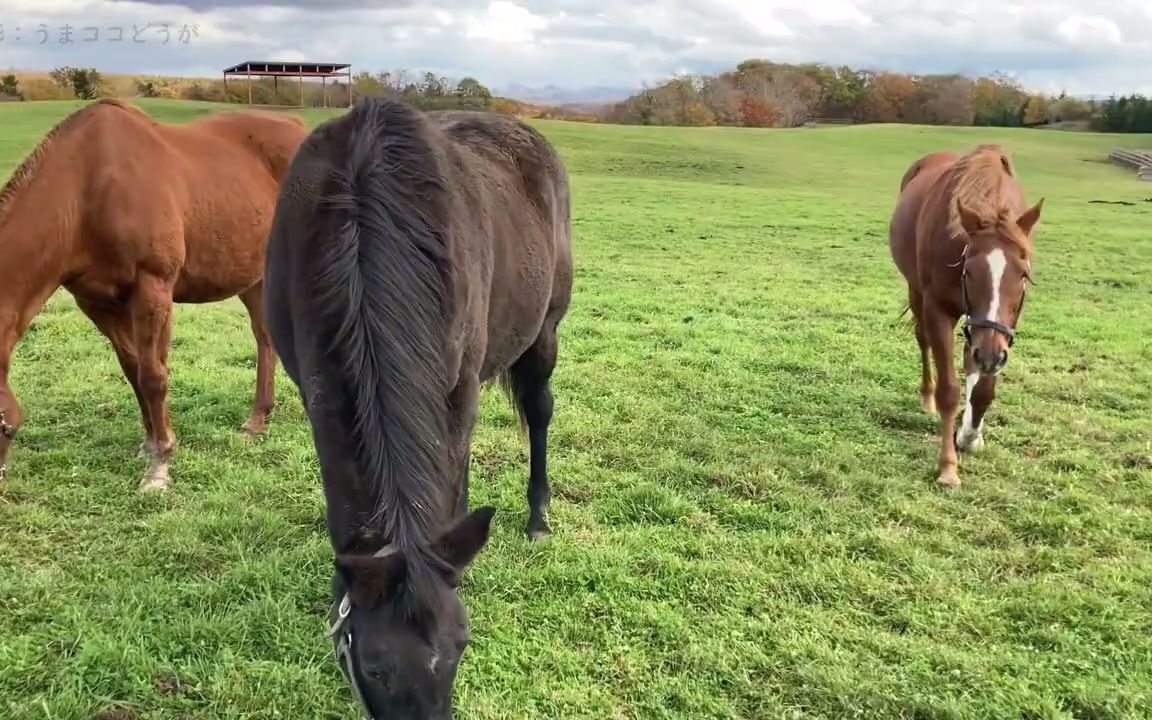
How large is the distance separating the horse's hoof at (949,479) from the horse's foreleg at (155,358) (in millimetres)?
4548

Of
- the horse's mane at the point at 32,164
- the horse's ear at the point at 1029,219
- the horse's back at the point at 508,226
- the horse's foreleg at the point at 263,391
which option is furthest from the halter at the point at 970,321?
the horse's mane at the point at 32,164

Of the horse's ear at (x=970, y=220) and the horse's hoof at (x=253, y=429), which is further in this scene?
the horse's hoof at (x=253, y=429)

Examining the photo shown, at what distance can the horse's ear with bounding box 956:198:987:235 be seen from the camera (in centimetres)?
443

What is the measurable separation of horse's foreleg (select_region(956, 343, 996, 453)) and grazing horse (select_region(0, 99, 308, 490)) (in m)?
4.62

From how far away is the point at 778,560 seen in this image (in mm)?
3910

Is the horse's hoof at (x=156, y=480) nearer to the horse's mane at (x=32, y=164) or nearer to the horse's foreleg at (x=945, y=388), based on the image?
the horse's mane at (x=32, y=164)

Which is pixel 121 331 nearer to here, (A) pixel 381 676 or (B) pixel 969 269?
(A) pixel 381 676

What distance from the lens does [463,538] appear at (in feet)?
6.20

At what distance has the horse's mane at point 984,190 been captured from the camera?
14.5 feet

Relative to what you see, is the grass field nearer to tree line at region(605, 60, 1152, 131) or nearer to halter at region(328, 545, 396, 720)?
halter at region(328, 545, 396, 720)

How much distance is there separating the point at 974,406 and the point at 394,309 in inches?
167

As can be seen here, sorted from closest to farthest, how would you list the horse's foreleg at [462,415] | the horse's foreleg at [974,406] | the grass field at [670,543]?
the horse's foreleg at [462,415]
the grass field at [670,543]
the horse's foreleg at [974,406]

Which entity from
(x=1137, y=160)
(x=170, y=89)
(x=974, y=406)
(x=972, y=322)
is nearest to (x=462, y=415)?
(x=972, y=322)

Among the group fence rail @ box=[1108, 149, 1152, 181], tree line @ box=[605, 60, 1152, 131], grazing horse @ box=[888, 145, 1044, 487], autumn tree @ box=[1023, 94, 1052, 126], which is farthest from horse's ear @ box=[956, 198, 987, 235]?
autumn tree @ box=[1023, 94, 1052, 126]
